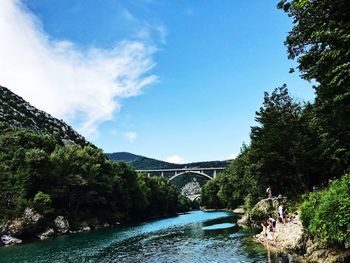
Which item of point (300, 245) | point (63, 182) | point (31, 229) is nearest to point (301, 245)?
point (300, 245)

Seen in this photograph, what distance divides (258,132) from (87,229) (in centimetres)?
4315

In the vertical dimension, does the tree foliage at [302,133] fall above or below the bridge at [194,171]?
below

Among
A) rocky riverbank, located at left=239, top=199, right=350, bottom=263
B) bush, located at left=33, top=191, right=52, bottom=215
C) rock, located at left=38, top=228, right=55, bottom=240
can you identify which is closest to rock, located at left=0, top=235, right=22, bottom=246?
rock, located at left=38, top=228, right=55, bottom=240

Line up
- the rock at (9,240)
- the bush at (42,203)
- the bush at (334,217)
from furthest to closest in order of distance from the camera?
the bush at (42,203)
the rock at (9,240)
the bush at (334,217)

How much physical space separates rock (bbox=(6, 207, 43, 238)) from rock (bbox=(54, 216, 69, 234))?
4.68m

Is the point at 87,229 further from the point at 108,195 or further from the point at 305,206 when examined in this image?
the point at 305,206

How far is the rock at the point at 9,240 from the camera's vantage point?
57.1 metres

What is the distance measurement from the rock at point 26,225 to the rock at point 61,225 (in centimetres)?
468

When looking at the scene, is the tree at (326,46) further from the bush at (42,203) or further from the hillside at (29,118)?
the hillside at (29,118)

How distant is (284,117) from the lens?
45250 millimetres

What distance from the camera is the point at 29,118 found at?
135m

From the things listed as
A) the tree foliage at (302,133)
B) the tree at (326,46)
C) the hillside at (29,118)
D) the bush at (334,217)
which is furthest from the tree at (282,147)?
the hillside at (29,118)

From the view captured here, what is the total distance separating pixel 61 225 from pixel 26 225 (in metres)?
8.74

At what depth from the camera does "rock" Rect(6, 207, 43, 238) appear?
199 feet
